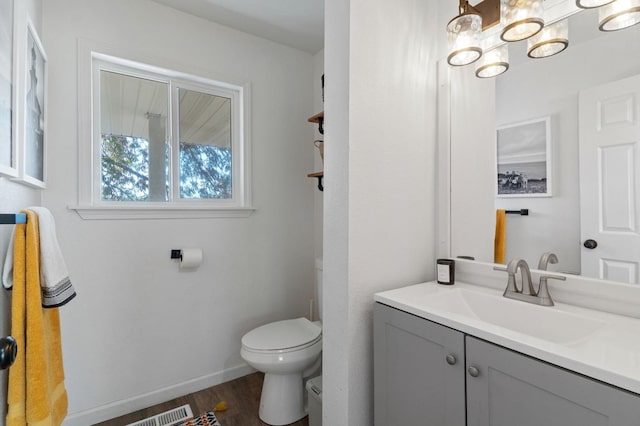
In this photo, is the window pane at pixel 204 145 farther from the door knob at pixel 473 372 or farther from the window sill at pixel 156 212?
the door knob at pixel 473 372

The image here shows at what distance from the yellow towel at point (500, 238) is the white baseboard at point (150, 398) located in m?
1.81

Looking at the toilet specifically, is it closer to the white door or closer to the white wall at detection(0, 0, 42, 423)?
the white wall at detection(0, 0, 42, 423)

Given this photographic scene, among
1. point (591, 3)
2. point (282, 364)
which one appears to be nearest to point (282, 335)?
point (282, 364)

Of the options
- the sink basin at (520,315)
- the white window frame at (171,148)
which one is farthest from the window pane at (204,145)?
the sink basin at (520,315)

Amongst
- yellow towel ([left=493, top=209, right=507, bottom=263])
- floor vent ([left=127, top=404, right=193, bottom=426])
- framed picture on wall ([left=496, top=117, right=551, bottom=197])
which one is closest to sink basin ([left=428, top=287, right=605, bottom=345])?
yellow towel ([left=493, top=209, right=507, bottom=263])

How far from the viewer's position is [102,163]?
180 cm

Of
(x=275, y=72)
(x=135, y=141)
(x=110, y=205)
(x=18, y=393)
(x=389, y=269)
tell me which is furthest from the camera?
(x=275, y=72)

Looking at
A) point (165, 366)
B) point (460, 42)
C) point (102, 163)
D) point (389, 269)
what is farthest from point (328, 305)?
point (102, 163)

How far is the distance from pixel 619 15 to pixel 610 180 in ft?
1.62

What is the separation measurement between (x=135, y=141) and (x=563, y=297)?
7.49 ft

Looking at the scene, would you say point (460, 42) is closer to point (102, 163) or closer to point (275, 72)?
point (275, 72)

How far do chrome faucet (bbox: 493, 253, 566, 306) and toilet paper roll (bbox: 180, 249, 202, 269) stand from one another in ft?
5.41

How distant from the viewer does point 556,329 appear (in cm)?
95

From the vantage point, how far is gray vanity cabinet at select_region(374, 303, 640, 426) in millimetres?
641
